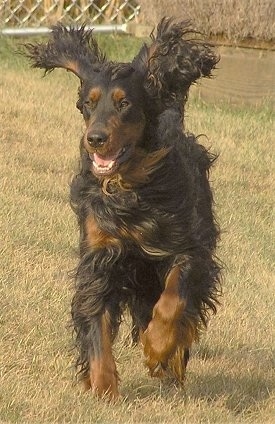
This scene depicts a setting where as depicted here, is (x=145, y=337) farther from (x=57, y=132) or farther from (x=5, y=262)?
(x=57, y=132)

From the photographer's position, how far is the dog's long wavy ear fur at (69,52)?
221 inches

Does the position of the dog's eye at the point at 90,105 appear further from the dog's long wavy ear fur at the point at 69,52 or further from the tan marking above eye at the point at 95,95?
the dog's long wavy ear fur at the point at 69,52

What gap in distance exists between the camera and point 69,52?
18.7ft

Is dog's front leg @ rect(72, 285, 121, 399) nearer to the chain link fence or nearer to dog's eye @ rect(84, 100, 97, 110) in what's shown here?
dog's eye @ rect(84, 100, 97, 110)

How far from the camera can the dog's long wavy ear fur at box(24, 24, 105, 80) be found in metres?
5.61

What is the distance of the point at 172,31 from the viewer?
18.3 feet

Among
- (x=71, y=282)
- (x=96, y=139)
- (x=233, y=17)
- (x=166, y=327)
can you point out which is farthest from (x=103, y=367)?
(x=233, y=17)

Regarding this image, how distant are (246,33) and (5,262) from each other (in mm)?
5618

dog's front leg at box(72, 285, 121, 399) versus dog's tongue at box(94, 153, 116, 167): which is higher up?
dog's tongue at box(94, 153, 116, 167)

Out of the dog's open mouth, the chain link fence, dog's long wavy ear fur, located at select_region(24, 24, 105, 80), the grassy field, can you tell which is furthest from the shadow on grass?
the chain link fence

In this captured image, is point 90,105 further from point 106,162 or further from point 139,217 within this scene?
point 139,217

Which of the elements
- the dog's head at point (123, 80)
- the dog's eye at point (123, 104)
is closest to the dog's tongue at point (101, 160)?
the dog's head at point (123, 80)

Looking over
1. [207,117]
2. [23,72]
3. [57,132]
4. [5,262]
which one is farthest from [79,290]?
[23,72]

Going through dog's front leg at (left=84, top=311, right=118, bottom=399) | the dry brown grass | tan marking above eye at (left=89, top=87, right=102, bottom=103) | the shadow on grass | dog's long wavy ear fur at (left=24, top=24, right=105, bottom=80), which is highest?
tan marking above eye at (left=89, top=87, right=102, bottom=103)
